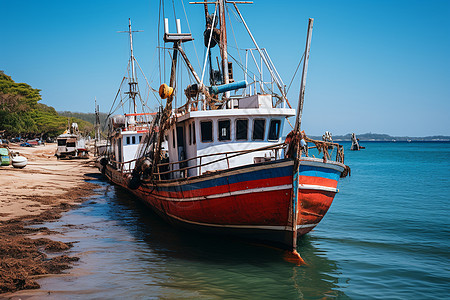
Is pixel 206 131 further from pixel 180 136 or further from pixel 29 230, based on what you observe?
pixel 29 230

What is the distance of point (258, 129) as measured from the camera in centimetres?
1205

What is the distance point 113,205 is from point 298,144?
1296cm

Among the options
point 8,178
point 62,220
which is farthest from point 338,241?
point 8,178

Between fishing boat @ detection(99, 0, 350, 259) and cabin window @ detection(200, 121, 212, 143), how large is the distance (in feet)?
0.11

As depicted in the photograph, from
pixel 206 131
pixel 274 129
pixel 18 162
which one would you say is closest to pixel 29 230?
pixel 206 131

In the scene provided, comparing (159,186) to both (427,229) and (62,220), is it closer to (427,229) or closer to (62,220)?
(62,220)

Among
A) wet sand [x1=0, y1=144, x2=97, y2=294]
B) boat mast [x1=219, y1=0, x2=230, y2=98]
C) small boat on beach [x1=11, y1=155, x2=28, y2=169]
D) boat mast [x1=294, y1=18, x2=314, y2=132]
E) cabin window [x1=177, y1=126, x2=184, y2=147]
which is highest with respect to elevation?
boat mast [x1=219, y1=0, x2=230, y2=98]

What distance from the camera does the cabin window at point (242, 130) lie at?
1187cm

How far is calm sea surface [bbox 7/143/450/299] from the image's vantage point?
25.7 feet

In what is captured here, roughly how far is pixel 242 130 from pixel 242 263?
14.2 ft

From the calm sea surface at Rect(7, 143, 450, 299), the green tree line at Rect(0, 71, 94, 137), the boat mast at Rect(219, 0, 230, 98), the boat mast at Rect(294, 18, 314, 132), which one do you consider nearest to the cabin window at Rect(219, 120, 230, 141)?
the boat mast at Rect(219, 0, 230, 98)

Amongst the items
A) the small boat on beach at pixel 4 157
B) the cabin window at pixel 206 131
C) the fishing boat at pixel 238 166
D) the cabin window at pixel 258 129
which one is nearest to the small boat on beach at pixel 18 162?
the small boat on beach at pixel 4 157

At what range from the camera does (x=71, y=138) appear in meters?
52.0

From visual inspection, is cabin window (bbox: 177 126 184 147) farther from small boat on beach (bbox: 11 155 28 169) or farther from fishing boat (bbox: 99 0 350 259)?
small boat on beach (bbox: 11 155 28 169)
